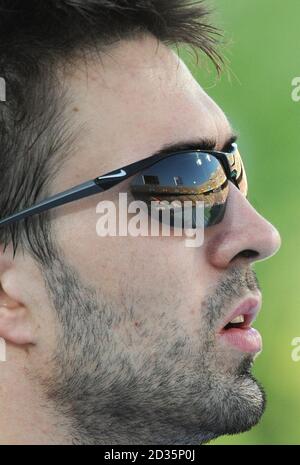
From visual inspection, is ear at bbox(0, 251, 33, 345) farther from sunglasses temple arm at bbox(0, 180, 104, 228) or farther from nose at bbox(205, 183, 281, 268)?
nose at bbox(205, 183, 281, 268)

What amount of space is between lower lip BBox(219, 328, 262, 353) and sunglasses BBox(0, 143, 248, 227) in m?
0.28

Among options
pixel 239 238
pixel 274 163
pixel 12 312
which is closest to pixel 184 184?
pixel 239 238

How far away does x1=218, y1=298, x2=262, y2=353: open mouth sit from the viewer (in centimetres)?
200

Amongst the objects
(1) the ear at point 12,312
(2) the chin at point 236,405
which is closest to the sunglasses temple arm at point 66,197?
(1) the ear at point 12,312

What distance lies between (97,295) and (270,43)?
404cm

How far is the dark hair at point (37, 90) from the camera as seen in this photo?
1.97m

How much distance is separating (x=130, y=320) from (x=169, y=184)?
1.13ft

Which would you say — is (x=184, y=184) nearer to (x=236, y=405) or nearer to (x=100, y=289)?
(x=100, y=289)

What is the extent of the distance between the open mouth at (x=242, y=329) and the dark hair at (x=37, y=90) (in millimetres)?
483

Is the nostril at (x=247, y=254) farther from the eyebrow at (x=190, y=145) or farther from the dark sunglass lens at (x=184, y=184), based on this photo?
the eyebrow at (x=190, y=145)

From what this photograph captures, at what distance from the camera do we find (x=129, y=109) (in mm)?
1998

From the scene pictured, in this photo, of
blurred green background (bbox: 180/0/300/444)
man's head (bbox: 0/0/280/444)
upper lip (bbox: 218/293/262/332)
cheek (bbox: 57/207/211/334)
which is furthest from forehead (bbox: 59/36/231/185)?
blurred green background (bbox: 180/0/300/444)
